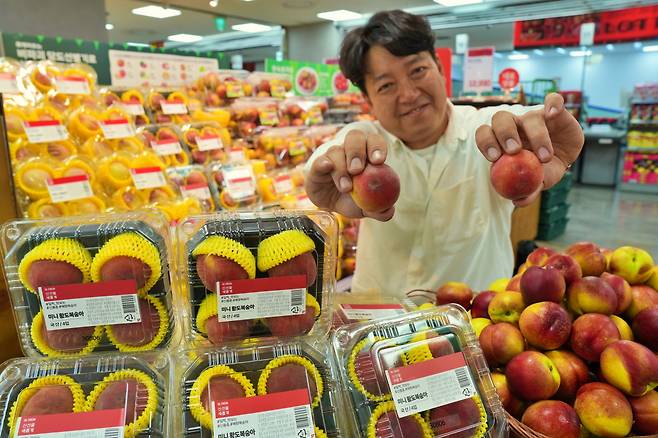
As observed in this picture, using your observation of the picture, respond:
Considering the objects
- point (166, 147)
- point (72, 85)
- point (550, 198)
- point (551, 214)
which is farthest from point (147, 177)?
point (551, 214)

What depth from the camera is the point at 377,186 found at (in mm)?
945

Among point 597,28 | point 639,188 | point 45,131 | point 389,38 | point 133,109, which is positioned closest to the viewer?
point 389,38

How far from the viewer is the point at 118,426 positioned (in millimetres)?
683

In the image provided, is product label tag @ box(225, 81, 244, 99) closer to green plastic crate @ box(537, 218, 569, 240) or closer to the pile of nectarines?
the pile of nectarines

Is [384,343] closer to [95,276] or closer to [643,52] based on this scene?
[95,276]

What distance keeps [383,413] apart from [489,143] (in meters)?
0.56

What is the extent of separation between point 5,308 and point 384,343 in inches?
36.8

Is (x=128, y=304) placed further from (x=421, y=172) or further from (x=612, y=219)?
(x=612, y=219)

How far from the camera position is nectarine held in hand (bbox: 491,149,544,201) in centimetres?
93

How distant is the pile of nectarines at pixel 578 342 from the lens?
86 centimetres

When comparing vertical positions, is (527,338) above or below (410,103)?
below

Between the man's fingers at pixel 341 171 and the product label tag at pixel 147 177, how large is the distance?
1557mm

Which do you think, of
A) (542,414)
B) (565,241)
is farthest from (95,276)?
(565,241)

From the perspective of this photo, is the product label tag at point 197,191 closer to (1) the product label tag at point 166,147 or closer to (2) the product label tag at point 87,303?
(1) the product label tag at point 166,147
